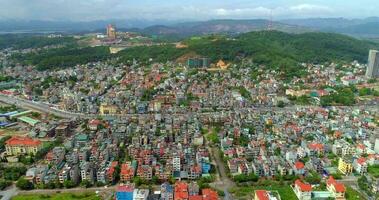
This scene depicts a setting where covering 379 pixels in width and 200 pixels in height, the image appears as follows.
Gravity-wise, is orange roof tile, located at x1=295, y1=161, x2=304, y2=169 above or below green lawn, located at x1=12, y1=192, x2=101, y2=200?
above

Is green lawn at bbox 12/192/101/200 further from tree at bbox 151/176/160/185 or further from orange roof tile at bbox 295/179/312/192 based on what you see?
orange roof tile at bbox 295/179/312/192

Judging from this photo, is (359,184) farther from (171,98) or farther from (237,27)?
(237,27)

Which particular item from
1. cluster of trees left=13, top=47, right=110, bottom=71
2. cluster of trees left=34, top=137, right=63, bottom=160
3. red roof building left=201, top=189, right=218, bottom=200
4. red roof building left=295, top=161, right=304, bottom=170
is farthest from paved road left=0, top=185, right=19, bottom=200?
cluster of trees left=13, top=47, right=110, bottom=71

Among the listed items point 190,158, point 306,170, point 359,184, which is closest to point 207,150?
point 190,158

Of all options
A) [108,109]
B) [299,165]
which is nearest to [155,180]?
[299,165]

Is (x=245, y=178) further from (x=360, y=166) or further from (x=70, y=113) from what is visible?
(x=70, y=113)

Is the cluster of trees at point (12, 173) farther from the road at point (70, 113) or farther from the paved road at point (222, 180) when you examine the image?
the paved road at point (222, 180)
